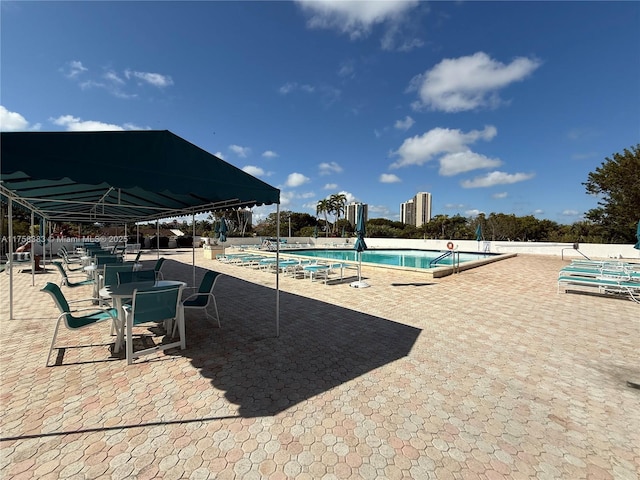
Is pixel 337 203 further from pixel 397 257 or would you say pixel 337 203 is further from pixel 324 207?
pixel 397 257

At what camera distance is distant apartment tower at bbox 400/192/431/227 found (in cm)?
7856

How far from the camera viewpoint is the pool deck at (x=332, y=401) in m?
1.89

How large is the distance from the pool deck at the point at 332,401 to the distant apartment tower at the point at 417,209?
252ft

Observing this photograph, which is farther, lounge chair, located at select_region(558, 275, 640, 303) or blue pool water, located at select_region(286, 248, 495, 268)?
blue pool water, located at select_region(286, 248, 495, 268)

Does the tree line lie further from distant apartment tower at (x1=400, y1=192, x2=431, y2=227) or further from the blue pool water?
distant apartment tower at (x1=400, y1=192, x2=431, y2=227)

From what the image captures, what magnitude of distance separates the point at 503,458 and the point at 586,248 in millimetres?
25092

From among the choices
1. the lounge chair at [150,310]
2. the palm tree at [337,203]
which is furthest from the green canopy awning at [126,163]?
the palm tree at [337,203]

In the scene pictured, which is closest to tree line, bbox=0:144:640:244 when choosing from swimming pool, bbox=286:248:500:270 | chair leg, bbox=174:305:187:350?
swimming pool, bbox=286:248:500:270

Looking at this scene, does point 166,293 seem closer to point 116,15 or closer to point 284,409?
point 284,409

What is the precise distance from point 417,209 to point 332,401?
3308 inches

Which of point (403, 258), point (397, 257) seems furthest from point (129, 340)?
point (397, 257)

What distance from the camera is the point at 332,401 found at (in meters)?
2.61

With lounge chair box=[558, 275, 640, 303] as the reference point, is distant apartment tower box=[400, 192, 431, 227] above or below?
above

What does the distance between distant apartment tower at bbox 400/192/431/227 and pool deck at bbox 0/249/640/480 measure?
76.8 meters
